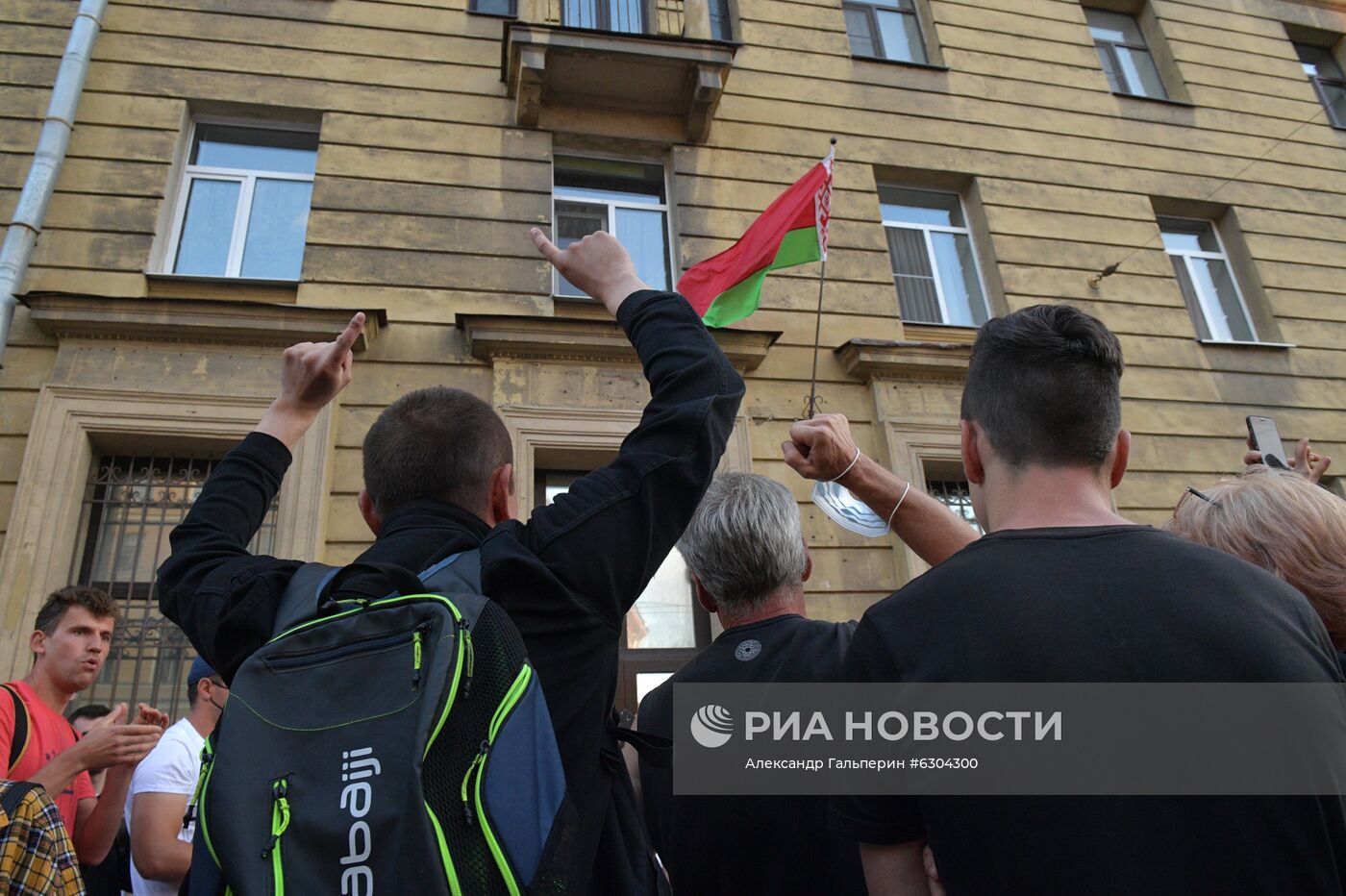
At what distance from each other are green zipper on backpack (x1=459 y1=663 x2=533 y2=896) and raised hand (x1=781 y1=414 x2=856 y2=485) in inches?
42.2

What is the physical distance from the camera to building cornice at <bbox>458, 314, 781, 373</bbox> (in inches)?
282

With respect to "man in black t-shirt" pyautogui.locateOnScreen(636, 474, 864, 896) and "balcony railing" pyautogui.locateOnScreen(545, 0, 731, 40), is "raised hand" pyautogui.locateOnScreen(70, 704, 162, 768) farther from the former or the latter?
"balcony railing" pyautogui.locateOnScreen(545, 0, 731, 40)

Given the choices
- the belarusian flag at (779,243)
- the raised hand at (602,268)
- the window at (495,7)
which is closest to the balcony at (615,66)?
the window at (495,7)

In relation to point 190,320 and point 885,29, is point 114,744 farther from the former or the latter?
point 885,29

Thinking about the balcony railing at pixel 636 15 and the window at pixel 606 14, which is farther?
the window at pixel 606 14

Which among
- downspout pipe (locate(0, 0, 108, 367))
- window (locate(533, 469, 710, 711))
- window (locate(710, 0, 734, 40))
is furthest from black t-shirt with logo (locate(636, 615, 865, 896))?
window (locate(710, 0, 734, 40))

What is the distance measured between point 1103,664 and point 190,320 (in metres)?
7.11

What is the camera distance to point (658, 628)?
7.17 m

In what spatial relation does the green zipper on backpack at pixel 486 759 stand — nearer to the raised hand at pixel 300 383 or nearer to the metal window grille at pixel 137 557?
the raised hand at pixel 300 383

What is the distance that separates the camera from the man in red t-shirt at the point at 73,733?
10.3ft

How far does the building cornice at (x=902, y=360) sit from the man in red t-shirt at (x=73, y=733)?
5992 mm

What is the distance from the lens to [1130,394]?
8703mm

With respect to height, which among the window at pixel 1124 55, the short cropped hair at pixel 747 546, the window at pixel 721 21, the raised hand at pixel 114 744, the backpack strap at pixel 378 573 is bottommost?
the backpack strap at pixel 378 573

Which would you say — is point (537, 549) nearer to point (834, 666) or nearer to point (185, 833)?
point (834, 666)
